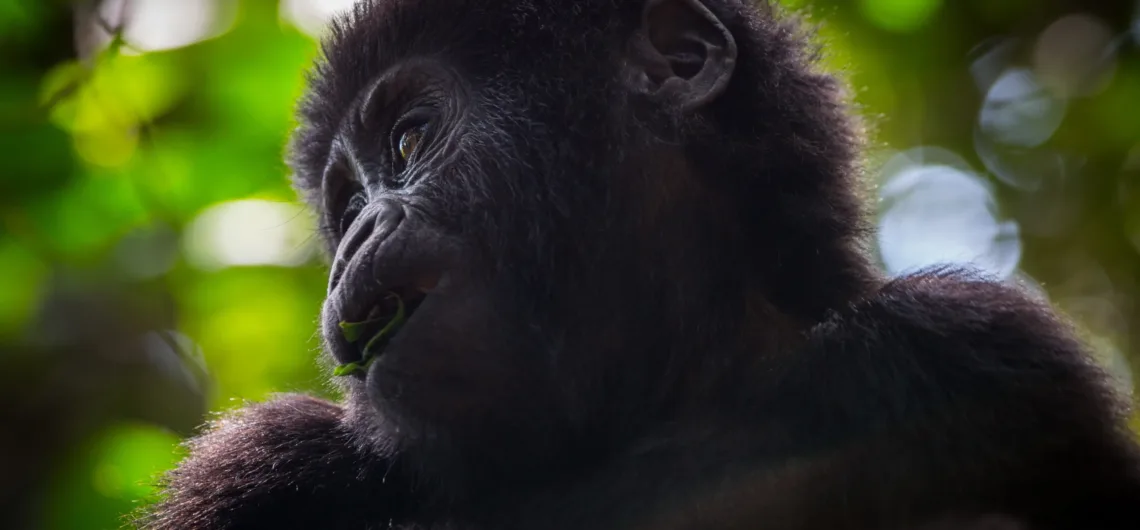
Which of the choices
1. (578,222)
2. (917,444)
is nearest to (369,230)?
(578,222)

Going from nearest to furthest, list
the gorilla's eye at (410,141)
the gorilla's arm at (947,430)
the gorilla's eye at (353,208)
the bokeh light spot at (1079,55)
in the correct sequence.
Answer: the gorilla's arm at (947,430) → the gorilla's eye at (410,141) → the gorilla's eye at (353,208) → the bokeh light spot at (1079,55)

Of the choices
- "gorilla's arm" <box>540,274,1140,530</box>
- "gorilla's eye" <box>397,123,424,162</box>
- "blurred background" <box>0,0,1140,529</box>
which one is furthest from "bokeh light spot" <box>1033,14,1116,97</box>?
"gorilla's eye" <box>397,123,424,162</box>

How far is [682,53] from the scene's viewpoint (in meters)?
2.87

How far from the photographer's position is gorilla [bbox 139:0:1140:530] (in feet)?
7.06

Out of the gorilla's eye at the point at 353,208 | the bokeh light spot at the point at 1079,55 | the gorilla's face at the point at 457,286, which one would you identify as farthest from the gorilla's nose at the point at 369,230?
the bokeh light spot at the point at 1079,55

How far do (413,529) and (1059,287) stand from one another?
4.72 metres

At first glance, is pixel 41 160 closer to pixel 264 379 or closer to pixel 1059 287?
pixel 264 379

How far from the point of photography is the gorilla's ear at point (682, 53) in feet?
9.04

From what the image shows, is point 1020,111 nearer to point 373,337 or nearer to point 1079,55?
point 1079,55

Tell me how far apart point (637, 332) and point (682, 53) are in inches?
30.1

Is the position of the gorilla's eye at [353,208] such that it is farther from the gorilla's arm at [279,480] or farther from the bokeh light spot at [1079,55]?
the bokeh light spot at [1079,55]

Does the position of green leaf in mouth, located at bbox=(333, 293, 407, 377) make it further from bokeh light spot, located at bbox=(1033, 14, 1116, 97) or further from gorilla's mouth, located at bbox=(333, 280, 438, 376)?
bokeh light spot, located at bbox=(1033, 14, 1116, 97)

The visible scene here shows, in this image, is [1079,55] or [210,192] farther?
[1079,55]

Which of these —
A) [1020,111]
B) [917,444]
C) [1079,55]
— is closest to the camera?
[917,444]
